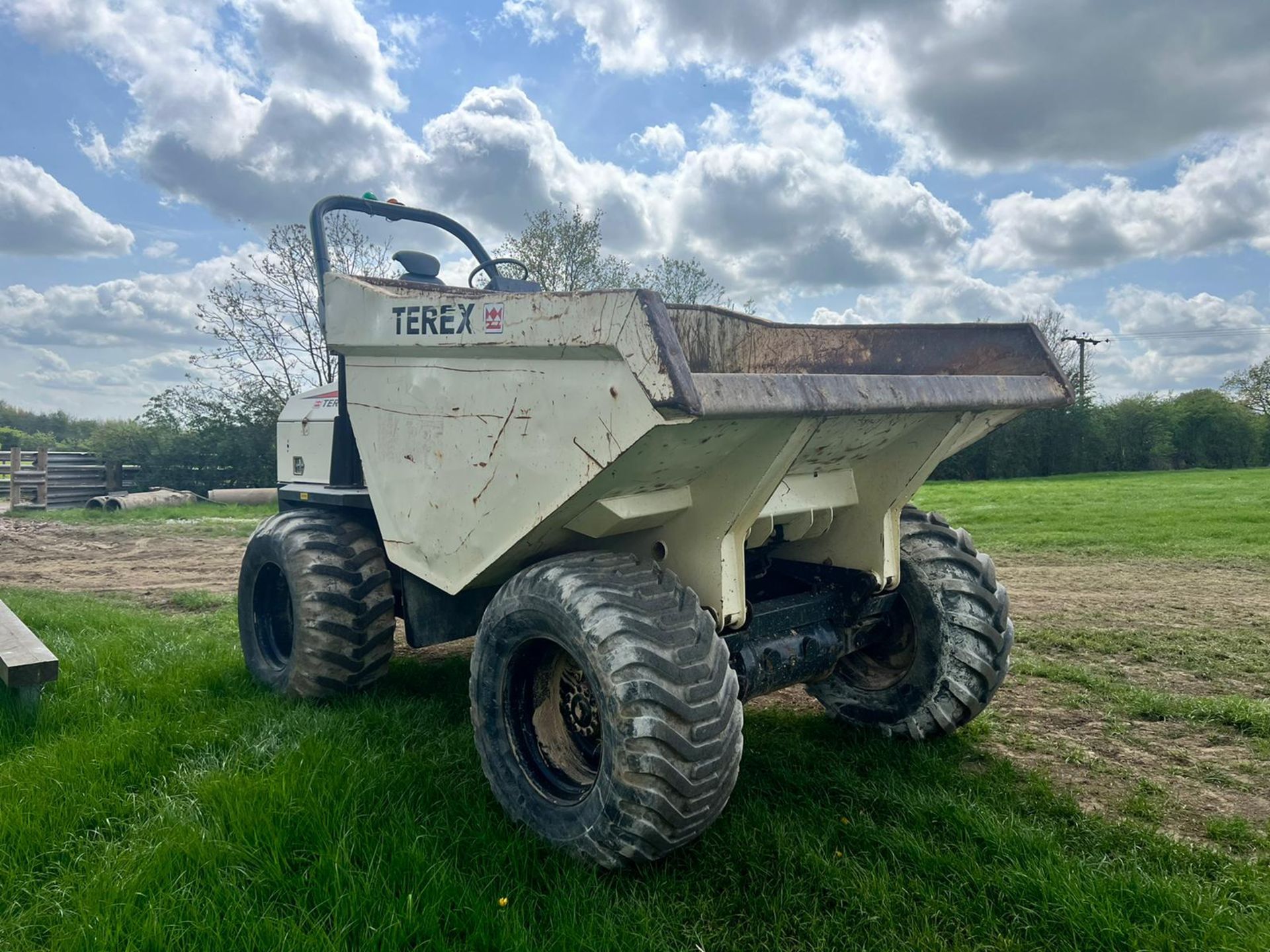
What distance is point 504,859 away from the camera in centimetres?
268

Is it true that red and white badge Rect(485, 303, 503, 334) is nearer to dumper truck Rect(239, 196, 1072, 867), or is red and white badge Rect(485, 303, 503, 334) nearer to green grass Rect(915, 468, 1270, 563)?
dumper truck Rect(239, 196, 1072, 867)

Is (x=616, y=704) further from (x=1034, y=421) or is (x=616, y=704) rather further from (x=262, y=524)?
(x=1034, y=421)

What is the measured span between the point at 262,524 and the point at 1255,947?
13.9 feet

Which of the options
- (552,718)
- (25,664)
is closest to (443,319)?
(552,718)

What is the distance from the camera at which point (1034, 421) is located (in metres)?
32.1

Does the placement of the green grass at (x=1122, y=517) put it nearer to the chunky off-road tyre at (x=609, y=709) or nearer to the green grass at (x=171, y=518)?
the chunky off-road tyre at (x=609, y=709)

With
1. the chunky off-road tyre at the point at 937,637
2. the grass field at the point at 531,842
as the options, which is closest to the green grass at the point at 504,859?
the grass field at the point at 531,842

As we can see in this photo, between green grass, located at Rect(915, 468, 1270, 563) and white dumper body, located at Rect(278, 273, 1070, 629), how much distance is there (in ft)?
23.5

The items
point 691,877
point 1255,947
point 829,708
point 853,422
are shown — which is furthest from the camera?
point 829,708

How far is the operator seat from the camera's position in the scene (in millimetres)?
4508

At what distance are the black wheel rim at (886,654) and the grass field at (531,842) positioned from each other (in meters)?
0.26

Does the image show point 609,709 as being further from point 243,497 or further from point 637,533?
point 243,497

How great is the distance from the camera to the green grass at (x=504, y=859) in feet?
7.69

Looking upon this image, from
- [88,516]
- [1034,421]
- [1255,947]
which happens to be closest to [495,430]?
[1255,947]
